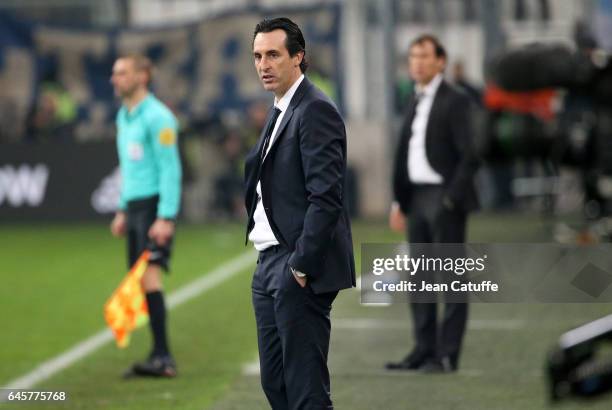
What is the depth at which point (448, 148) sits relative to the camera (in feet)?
29.3

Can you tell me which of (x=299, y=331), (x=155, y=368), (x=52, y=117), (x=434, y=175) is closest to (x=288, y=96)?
(x=299, y=331)

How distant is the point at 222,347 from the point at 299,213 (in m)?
4.63

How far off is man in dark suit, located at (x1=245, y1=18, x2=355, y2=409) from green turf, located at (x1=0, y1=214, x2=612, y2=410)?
4.04ft

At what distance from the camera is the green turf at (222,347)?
796cm

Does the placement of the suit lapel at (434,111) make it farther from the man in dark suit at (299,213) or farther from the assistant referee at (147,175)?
the man in dark suit at (299,213)

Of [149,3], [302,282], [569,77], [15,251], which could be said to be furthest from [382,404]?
[149,3]

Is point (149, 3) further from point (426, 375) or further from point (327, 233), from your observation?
point (327, 233)

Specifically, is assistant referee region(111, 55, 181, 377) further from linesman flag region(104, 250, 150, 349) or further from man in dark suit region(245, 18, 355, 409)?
man in dark suit region(245, 18, 355, 409)

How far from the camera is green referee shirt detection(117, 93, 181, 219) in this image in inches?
346

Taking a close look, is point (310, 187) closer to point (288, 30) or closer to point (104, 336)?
point (288, 30)

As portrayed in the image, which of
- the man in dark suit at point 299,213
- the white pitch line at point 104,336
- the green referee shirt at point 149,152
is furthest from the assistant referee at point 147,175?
the man in dark suit at point 299,213

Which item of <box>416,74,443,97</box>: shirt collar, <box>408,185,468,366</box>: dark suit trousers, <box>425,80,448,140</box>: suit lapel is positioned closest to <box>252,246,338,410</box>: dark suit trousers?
<box>408,185,468,366</box>: dark suit trousers

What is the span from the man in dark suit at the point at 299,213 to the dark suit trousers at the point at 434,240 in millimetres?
3127

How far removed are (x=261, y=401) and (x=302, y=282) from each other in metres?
2.46
